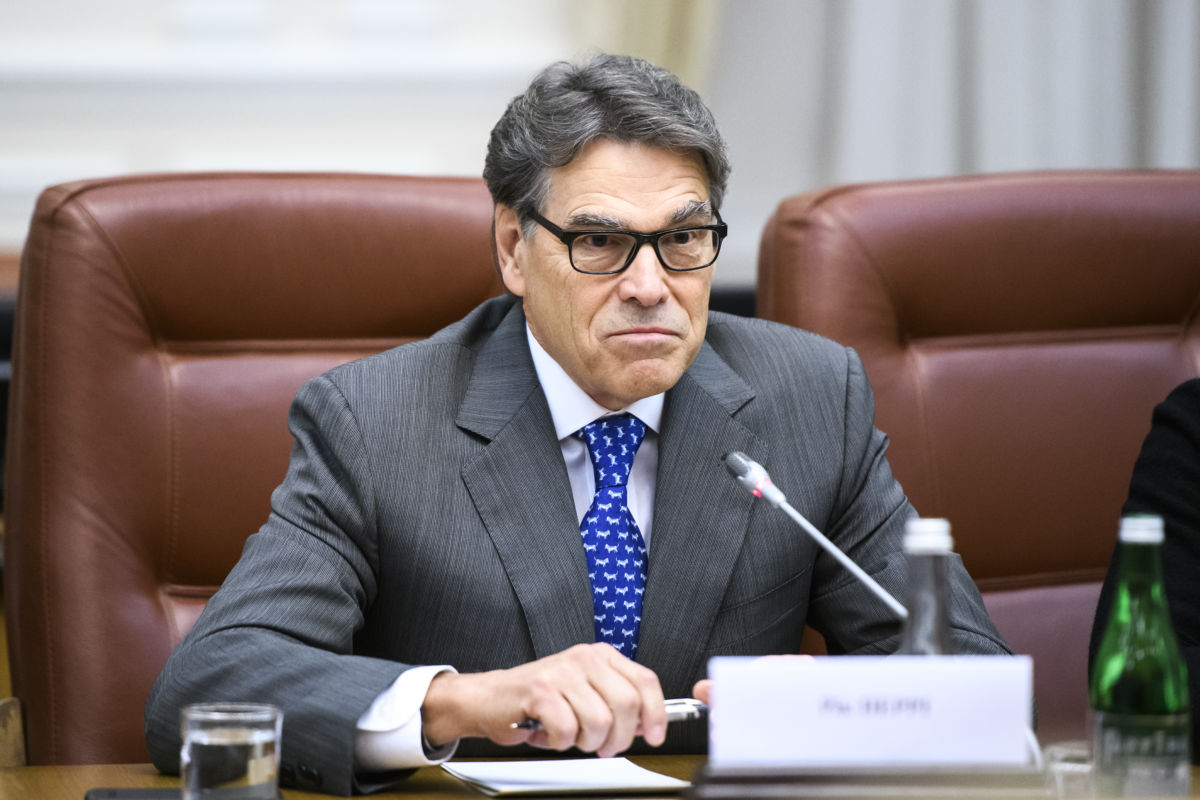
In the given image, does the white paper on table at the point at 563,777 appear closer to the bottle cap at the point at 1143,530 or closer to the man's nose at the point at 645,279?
the bottle cap at the point at 1143,530

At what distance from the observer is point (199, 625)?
59.4 inches

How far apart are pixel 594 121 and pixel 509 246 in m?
0.24

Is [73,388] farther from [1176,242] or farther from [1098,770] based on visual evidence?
[1176,242]

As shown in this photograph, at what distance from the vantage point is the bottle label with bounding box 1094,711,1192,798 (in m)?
1.03

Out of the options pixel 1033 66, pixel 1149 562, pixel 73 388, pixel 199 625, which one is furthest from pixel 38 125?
pixel 1149 562

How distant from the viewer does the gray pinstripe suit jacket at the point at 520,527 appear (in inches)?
63.6

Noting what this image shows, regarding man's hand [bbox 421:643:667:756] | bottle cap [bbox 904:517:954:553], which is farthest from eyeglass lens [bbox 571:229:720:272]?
bottle cap [bbox 904:517:954:553]

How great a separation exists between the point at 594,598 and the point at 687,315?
36 centimetres

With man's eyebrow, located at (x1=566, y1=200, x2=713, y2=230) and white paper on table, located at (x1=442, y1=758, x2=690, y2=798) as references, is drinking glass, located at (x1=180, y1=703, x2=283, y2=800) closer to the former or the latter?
white paper on table, located at (x1=442, y1=758, x2=690, y2=798)

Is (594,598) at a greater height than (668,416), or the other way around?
(668,416)

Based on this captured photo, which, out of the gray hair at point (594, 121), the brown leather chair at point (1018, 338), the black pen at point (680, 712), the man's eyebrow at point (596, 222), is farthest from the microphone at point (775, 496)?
the brown leather chair at point (1018, 338)

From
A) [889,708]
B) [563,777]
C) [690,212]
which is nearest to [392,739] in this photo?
[563,777]

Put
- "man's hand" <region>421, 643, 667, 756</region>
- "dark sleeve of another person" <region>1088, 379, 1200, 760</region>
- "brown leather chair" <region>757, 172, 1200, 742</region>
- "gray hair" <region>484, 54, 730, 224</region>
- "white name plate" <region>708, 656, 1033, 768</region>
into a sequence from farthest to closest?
"brown leather chair" <region>757, 172, 1200, 742</region> → "gray hair" <region>484, 54, 730, 224</region> → "dark sleeve of another person" <region>1088, 379, 1200, 760</region> → "man's hand" <region>421, 643, 667, 756</region> → "white name plate" <region>708, 656, 1033, 768</region>

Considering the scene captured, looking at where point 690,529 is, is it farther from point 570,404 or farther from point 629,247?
point 629,247
